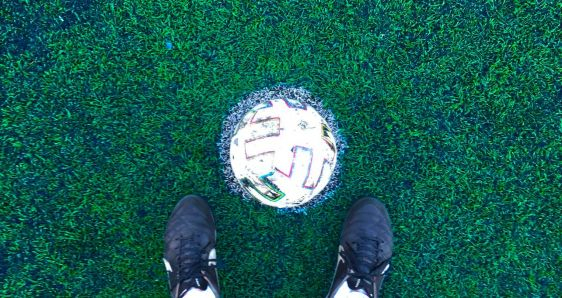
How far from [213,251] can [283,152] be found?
99cm

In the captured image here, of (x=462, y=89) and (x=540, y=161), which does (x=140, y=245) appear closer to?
(x=462, y=89)

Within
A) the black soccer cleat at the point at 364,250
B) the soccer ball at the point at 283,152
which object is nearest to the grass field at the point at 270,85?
the black soccer cleat at the point at 364,250

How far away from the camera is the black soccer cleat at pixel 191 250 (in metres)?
2.55

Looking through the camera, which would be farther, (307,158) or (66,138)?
(66,138)

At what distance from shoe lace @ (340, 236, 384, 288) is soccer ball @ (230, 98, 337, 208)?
0.67 meters

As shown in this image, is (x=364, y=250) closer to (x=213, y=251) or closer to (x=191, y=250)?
(x=213, y=251)

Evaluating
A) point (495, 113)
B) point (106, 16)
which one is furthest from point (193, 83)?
point (495, 113)

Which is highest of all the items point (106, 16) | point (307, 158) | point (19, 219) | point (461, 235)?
point (106, 16)

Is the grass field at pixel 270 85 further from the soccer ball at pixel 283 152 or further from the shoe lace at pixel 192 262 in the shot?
the soccer ball at pixel 283 152

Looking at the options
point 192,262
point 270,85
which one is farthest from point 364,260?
point 270,85

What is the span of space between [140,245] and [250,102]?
1.06 metres

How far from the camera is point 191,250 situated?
102 inches

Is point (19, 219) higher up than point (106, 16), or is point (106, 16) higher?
point (106, 16)

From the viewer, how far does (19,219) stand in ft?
8.57
